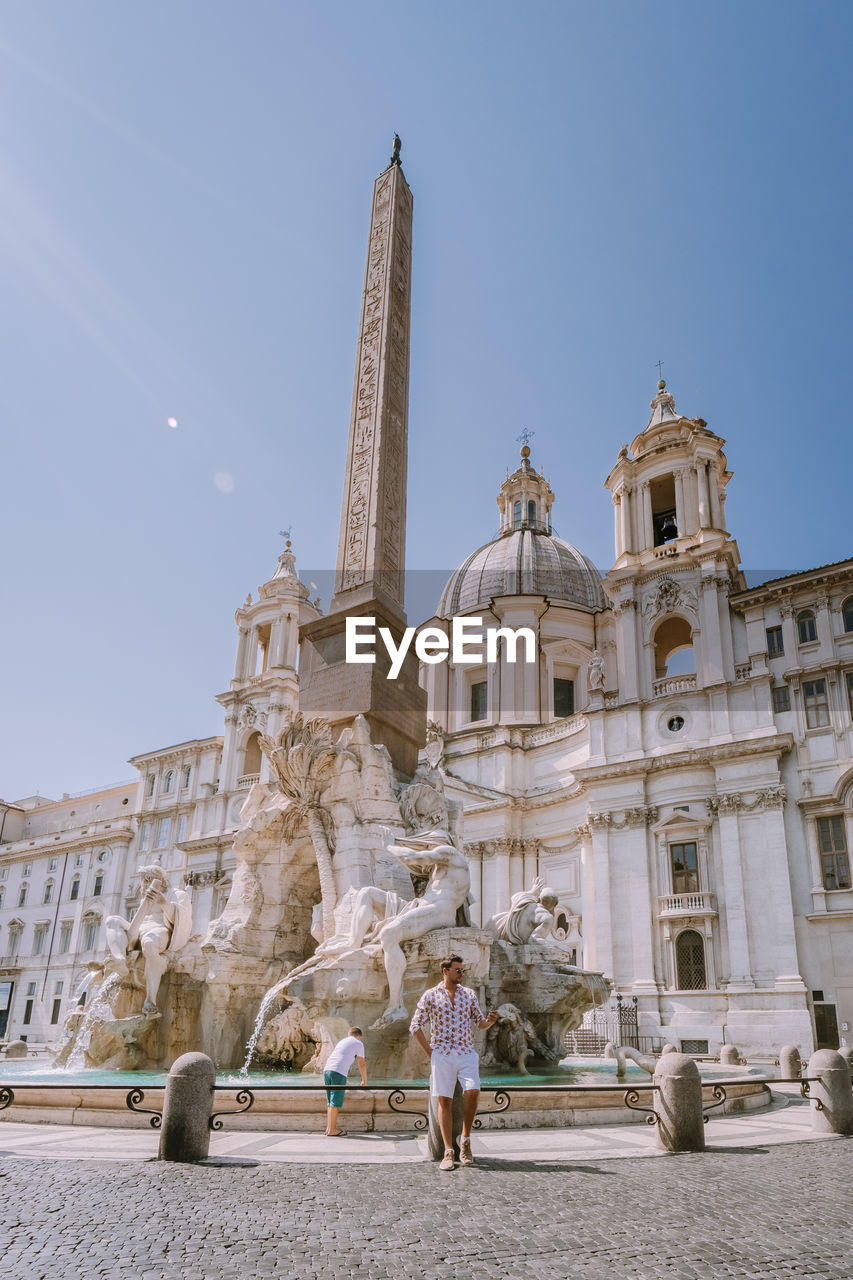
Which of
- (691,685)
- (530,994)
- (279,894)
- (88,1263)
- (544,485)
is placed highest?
(544,485)

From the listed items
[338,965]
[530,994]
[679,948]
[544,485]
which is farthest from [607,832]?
[544,485]

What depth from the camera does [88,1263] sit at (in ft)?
12.7

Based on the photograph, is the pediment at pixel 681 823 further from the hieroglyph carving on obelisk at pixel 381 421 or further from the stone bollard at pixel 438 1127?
the stone bollard at pixel 438 1127

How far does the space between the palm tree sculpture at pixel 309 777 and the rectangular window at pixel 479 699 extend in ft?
107

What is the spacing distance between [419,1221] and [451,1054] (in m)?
1.46

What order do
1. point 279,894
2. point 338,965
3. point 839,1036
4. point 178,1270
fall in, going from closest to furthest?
1. point 178,1270
2. point 338,965
3. point 279,894
4. point 839,1036

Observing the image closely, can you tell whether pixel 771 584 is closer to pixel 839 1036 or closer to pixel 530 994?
pixel 839 1036

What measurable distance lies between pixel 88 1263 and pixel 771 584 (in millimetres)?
31873

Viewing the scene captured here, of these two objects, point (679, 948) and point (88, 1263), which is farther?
point (679, 948)

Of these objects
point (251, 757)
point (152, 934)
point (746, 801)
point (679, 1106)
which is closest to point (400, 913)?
point (152, 934)

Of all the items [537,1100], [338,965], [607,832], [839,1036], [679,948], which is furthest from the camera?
[607,832]

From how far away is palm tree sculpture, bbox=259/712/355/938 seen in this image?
41.7 feet

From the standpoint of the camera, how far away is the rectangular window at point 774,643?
31.8m

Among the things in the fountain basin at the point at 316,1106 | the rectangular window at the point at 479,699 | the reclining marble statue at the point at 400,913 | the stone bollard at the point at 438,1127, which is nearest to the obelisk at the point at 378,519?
the reclining marble statue at the point at 400,913
